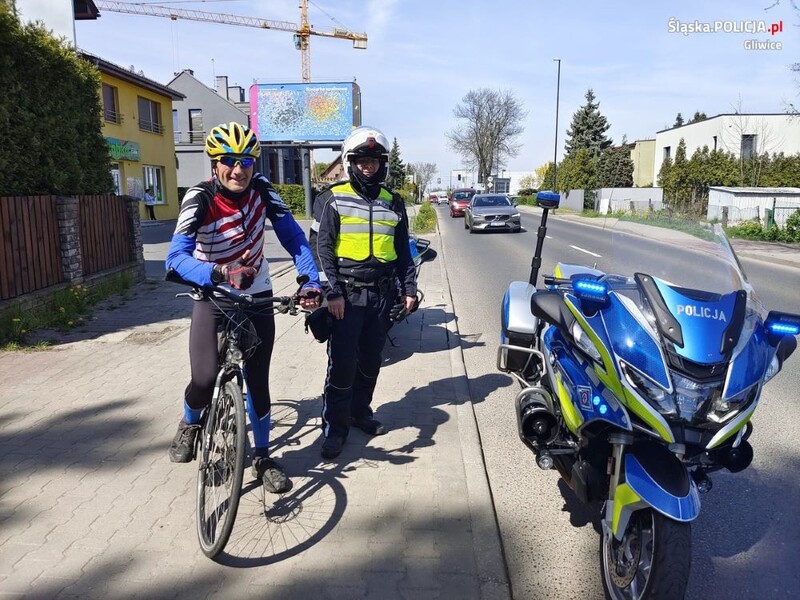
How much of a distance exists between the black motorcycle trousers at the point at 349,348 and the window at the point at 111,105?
1039 inches

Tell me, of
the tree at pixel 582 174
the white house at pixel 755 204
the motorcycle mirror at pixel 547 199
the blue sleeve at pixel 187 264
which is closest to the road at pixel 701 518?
the motorcycle mirror at pixel 547 199

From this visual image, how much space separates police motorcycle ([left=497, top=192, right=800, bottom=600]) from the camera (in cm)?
240

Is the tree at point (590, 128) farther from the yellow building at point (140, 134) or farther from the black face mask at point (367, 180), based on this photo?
the black face mask at point (367, 180)

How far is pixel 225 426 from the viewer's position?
3.07 metres

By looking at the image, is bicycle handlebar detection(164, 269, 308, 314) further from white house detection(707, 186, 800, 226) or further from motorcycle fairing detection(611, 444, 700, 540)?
white house detection(707, 186, 800, 226)

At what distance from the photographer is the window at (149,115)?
30.0m

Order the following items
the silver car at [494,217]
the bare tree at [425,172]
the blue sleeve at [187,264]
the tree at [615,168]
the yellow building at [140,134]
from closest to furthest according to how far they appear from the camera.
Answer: the blue sleeve at [187,264]
the silver car at [494,217]
the yellow building at [140,134]
the tree at [615,168]
the bare tree at [425,172]

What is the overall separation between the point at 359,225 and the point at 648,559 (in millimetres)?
2444

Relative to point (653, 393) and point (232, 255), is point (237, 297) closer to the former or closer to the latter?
point (232, 255)

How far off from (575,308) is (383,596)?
1.50 metres

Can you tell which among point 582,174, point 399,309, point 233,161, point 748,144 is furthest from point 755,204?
point 233,161

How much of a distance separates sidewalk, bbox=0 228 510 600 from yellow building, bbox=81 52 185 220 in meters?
23.7

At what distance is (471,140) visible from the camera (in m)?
83.4

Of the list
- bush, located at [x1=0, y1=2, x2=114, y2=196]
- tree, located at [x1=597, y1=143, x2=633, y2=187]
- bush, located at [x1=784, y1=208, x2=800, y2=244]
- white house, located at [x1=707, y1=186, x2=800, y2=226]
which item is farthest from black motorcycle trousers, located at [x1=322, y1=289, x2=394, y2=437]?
tree, located at [x1=597, y1=143, x2=633, y2=187]
